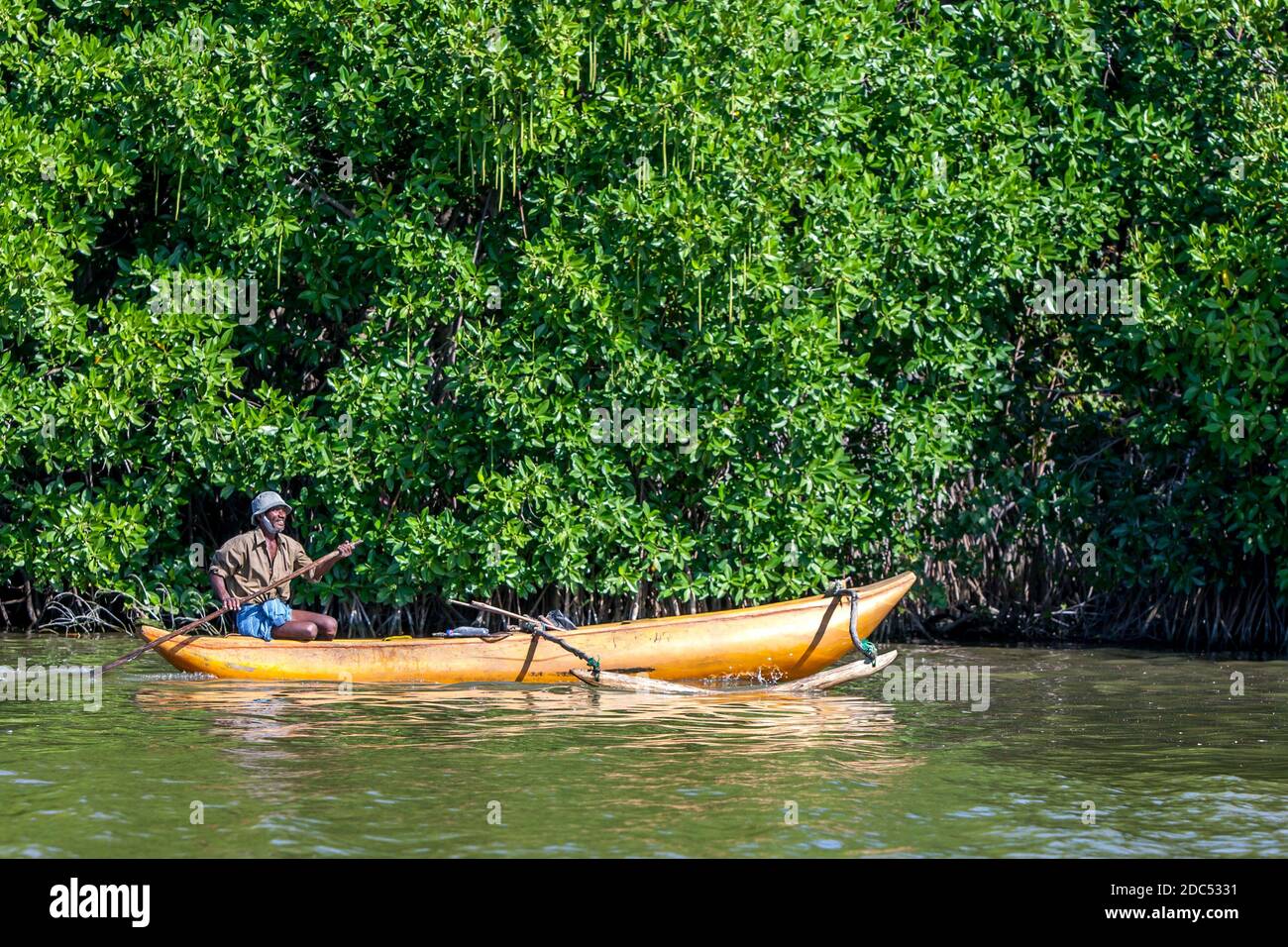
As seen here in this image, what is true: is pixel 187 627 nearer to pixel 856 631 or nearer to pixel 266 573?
pixel 266 573

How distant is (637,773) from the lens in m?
9.16

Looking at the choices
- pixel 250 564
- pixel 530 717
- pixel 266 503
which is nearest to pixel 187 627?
pixel 250 564

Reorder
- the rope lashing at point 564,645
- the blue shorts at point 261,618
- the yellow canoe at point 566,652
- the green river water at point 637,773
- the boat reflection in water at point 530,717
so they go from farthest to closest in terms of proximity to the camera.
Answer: the blue shorts at point 261,618 < the yellow canoe at point 566,652 < the rope lashing at point 564,645 < the boat reflection in water at point 530,717 < the green river water at point 637,773

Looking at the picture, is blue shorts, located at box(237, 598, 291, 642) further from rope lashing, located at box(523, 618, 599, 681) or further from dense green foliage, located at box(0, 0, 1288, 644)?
rope lashing, located at box(523, 618, 599, 681)

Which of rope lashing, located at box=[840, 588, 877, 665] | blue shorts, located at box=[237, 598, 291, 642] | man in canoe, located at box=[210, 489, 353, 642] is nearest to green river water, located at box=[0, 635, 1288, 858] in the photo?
rope lashing, located at box=[840, 588, 877, 665]

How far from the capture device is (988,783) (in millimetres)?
8922

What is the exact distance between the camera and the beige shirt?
1399cm

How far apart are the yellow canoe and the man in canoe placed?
65cm

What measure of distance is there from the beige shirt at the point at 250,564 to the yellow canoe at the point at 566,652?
93 cm

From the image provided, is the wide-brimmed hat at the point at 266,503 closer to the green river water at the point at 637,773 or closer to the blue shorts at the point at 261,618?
the blue shorts at the point at 261,618

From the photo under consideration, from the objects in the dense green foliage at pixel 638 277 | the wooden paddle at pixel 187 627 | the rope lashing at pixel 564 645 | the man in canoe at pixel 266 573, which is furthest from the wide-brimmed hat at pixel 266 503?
the rope lashing at pixel 564 645

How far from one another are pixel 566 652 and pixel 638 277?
380 centimetres

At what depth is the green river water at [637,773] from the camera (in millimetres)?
7527
